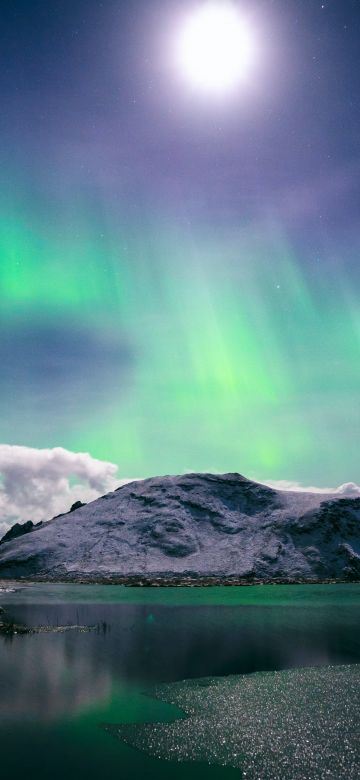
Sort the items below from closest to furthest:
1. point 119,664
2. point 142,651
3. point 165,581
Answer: point 119,664
point 142,651
point 165,581

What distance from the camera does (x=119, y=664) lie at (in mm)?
39500

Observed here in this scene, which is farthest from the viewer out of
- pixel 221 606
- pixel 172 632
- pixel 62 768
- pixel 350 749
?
pixel 221 606

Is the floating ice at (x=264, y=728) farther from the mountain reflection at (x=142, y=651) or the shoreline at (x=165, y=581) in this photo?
the shoreline at (x=165, y=581)

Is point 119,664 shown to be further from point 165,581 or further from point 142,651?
point 165,581

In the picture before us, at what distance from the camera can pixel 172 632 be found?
57031 mm

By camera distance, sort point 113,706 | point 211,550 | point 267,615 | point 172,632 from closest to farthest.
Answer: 1. point 113,706
2. point 172,632
3. point 267,615
4. point 211,550

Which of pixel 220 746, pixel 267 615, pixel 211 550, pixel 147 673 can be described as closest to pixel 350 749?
pixel 220 746

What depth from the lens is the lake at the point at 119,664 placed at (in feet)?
69.6

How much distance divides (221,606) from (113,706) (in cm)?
6496

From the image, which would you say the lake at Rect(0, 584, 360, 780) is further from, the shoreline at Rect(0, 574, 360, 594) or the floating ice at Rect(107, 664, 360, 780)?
the shoreline at Rect(0, 574, 360, 594)

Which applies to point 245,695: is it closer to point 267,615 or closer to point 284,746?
point 284,746

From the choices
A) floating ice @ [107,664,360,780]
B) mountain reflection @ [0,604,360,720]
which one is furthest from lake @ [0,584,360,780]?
floating ice @ [107,664,360,780]

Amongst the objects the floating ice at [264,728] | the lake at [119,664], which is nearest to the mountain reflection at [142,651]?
the lake at [119,664]

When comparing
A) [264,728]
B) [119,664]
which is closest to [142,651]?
[119,664]
